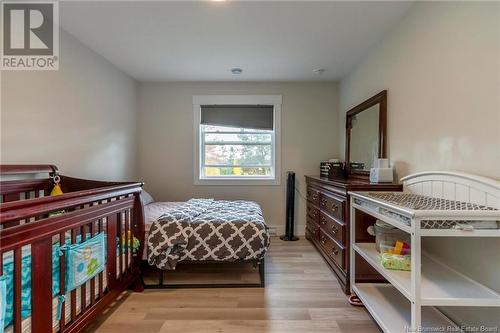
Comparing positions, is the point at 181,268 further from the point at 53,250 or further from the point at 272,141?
the point at 272,141

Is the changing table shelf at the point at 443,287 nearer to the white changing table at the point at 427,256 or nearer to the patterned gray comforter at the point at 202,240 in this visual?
the white changing table at the point at 427,256

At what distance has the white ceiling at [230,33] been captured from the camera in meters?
2.12

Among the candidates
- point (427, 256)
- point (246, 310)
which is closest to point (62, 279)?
point (246, 310)

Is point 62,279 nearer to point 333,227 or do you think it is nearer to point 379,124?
point 333,227

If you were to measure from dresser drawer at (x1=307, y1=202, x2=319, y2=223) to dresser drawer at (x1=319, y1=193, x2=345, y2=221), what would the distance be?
0.23 m

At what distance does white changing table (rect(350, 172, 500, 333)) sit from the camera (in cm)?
124

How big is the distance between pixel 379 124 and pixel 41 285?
2.89 m

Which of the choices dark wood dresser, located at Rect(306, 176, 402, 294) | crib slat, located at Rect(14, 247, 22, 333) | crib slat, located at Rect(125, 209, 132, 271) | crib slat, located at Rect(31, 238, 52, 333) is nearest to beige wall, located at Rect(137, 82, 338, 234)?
dark wood dresser, located at Rect(306, 176, 402, 294)

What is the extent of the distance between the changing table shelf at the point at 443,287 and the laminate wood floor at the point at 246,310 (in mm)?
524

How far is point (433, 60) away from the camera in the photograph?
6.11 ft

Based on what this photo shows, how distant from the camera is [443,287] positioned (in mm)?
1374

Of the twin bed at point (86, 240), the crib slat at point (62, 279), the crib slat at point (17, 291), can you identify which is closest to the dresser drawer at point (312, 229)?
the twin bed at point (86, 240)

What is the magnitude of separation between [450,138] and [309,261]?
187 centimetres

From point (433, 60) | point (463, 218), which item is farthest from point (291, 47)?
point (463, 218)
